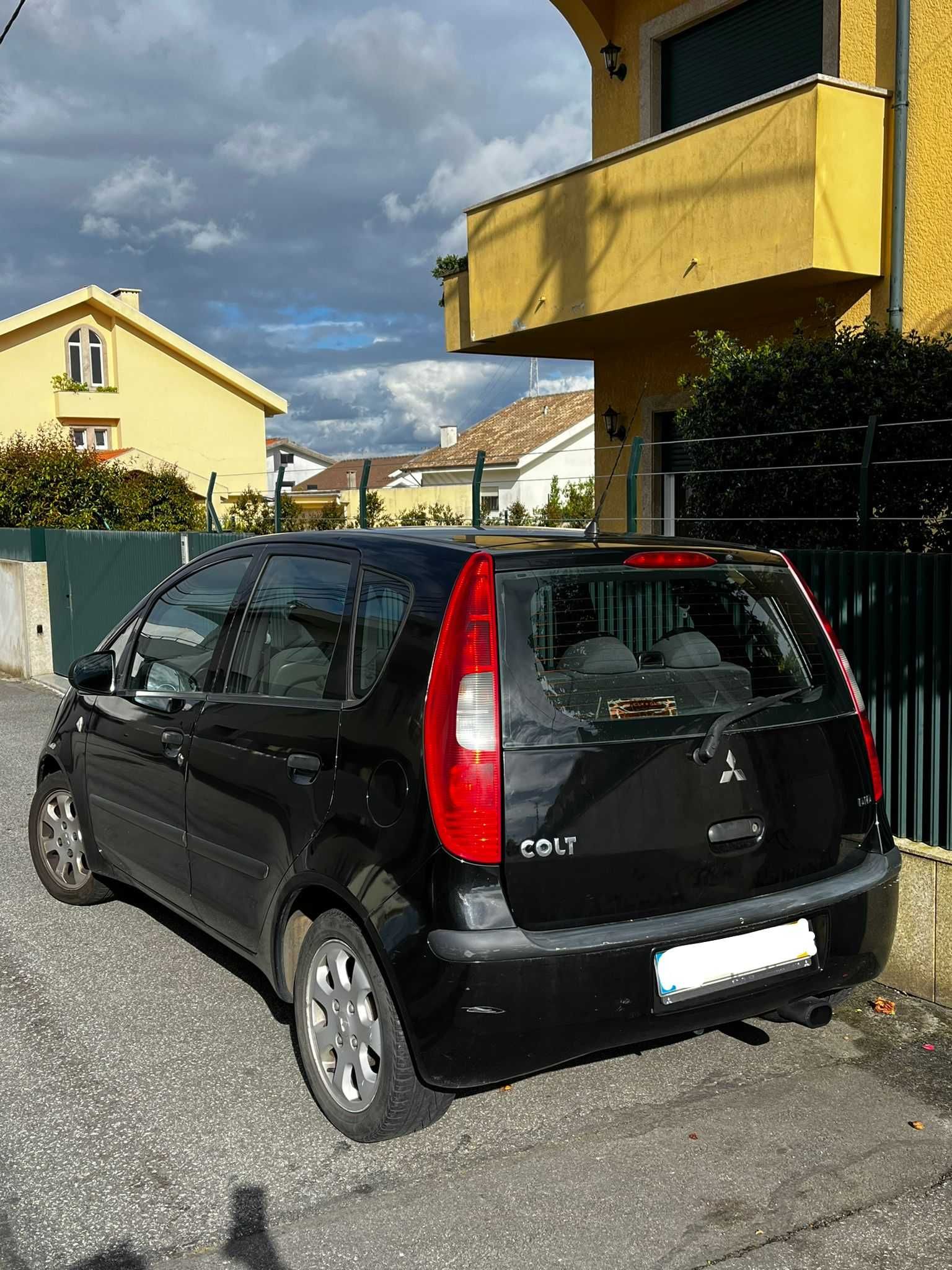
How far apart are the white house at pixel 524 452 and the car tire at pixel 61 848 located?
42.0 m

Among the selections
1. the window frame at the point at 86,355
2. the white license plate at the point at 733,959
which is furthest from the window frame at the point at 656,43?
the window frame at the point at 86,355

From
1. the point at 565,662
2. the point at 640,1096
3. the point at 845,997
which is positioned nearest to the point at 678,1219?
the point at 640,1096

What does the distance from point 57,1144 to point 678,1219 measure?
1783mm

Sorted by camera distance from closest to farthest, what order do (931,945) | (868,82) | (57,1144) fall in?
(57,1144)
(931,945)
(868,82)

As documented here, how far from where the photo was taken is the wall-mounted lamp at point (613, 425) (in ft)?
44.1

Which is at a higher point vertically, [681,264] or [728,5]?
[728,5]

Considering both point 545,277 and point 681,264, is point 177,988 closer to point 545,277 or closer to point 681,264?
point 681,264

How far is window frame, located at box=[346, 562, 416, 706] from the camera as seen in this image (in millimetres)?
3461

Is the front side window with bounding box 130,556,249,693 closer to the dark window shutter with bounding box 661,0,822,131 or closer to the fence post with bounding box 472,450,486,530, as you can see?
the fence post with bounding box 472,450,486,530


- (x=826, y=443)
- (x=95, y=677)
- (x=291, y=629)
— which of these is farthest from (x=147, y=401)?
(x=291, y=629)

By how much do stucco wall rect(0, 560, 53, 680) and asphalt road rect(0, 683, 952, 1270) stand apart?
11.0m

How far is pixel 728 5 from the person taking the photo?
11.6 meters

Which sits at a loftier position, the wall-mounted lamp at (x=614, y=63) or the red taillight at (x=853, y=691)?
the wall-mounted lamp at (x=614, y=63)

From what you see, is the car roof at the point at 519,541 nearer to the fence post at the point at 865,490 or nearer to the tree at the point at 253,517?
the fence post at the point at 865,490
